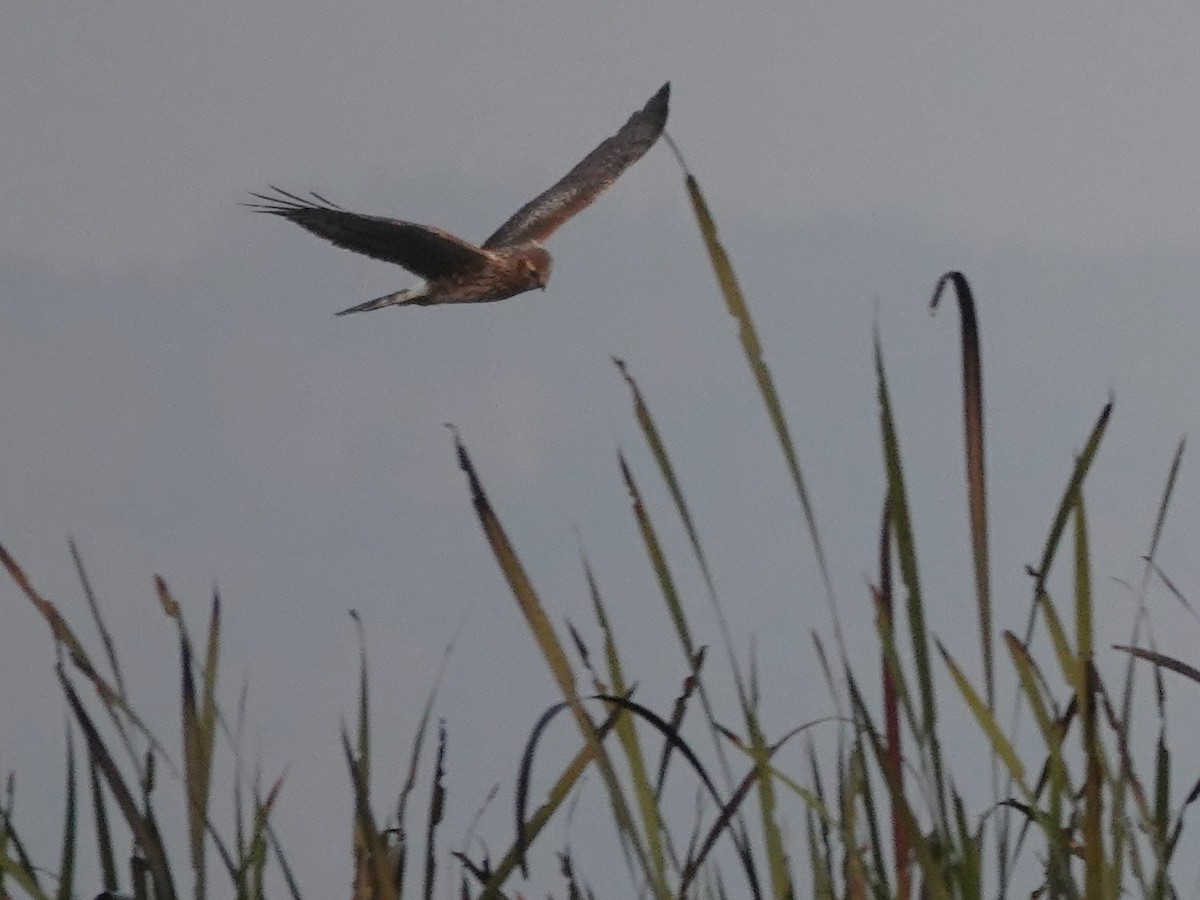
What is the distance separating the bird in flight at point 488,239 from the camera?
680 cm

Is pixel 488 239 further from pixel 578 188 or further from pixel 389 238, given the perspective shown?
pixel 389 238

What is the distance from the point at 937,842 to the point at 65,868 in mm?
1094

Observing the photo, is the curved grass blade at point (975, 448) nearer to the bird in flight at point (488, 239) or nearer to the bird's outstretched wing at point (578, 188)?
the bird in flight at point (488, 239)

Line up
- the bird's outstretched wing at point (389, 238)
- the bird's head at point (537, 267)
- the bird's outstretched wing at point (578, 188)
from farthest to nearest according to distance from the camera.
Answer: the bird's outstretched wing at point (578, 188)
the bird's head at point (537, 267)
the bird's outstretched wing at point (389, 238)

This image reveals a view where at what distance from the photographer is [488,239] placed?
9.41m

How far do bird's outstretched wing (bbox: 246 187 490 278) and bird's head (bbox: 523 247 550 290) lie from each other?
822mm

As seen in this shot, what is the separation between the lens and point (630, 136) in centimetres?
985

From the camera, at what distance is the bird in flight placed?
6.80m

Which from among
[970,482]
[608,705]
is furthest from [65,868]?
[970,482]

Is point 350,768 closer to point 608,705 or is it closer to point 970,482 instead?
point 608,705

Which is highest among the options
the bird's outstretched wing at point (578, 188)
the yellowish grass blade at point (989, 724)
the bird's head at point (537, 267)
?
the bird's outstretched wing at point (578, 188)

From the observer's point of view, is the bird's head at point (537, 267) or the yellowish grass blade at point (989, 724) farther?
the bird's head at point (537, 267)

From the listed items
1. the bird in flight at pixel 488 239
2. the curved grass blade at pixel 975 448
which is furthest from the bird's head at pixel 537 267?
the curved grass blade at pixel 975 448

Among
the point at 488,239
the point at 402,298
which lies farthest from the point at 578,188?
the point at 402,298
